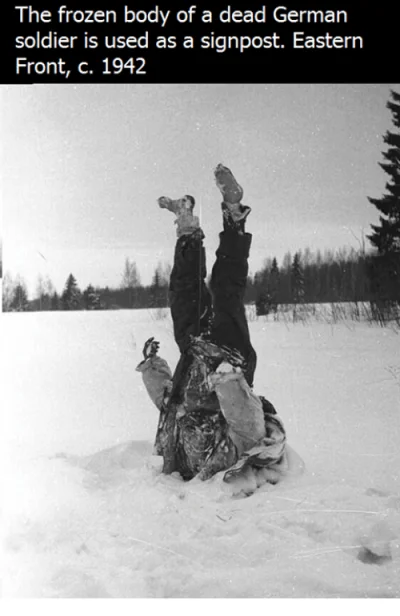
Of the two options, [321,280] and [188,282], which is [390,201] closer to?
[321,280]

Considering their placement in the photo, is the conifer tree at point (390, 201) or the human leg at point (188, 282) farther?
the conifer tree at point (390, 201)

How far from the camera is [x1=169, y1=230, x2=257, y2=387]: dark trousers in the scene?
311 centimetres

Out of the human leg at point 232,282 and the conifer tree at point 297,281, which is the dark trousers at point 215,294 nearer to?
the human leg at point 232,282

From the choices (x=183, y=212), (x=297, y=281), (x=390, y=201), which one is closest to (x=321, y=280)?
(x=297, y=281)

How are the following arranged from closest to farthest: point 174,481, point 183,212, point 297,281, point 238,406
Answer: point 238,406 → point 174,481 → point 183,212 → point 297,281

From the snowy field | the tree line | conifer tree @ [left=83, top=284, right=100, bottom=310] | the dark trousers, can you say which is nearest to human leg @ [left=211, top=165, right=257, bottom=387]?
the dark trousers

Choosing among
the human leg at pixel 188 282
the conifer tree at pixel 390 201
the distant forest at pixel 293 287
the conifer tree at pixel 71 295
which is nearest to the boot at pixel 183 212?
→ the human leg at pixel 188 282

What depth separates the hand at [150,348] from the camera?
3.28 meters

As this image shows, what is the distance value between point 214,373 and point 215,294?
1.26 ft

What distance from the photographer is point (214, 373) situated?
301 cm
